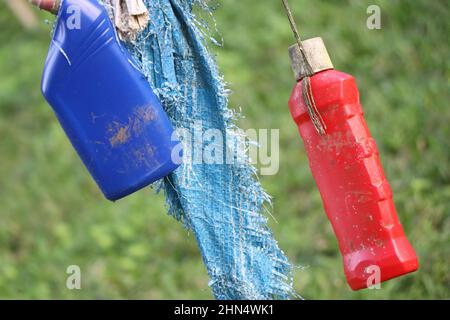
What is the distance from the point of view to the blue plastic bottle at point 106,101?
1705 mm

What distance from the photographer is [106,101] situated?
5.61ft

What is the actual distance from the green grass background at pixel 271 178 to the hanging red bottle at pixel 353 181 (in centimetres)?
135

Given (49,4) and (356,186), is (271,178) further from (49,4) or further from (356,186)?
(49,4)

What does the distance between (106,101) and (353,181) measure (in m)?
0.59

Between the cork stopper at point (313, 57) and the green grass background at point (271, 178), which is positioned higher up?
the cork stopper at point (313, 57)

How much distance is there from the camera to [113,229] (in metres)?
3.94

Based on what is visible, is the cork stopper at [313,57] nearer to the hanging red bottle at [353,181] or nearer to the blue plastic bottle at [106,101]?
the hanging red bottle at [353,181]

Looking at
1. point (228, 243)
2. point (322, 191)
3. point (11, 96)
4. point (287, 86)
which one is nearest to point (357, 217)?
point (322, 191)

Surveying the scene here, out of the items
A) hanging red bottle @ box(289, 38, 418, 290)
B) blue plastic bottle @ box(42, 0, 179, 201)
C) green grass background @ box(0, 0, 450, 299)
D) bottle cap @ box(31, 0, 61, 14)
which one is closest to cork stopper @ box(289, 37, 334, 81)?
hanging red bottle @ box(289, 38, 418, 290)

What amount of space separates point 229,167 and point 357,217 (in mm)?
355

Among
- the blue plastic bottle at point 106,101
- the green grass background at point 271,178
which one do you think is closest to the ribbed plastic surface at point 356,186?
the blue plastic bottle at point 106,101

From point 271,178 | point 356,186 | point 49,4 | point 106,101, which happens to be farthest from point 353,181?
point 271,178

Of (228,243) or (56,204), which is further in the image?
(56,204)
